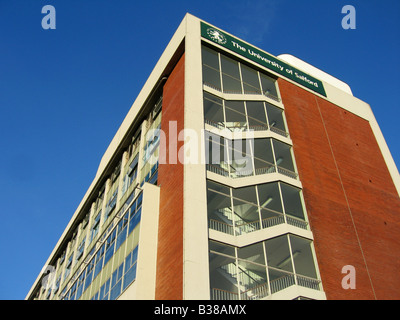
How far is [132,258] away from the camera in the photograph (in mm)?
19891

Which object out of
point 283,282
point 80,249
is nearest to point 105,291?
point 283,282

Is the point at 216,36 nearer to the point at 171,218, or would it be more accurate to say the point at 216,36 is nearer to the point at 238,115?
the point at 238,115

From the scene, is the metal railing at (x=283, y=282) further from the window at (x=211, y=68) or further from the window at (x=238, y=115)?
the window at (x=211, y=68)

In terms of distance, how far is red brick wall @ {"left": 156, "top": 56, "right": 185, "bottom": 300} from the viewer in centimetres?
1711

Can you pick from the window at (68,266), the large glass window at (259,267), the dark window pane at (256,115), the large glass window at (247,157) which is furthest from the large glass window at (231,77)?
the window at (68,266)

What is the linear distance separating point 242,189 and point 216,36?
37.0ft

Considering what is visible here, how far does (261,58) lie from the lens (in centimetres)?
2888

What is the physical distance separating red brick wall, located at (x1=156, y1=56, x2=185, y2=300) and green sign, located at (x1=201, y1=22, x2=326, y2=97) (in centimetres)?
375

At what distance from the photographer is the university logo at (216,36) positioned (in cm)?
2689

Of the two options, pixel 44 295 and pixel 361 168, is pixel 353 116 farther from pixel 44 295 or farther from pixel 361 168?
pixel 44 295

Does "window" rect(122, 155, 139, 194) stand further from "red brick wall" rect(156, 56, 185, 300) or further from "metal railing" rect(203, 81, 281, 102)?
"metal railing" rect(203, 81, 281, 102)

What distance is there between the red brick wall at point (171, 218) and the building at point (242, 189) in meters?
0.09
